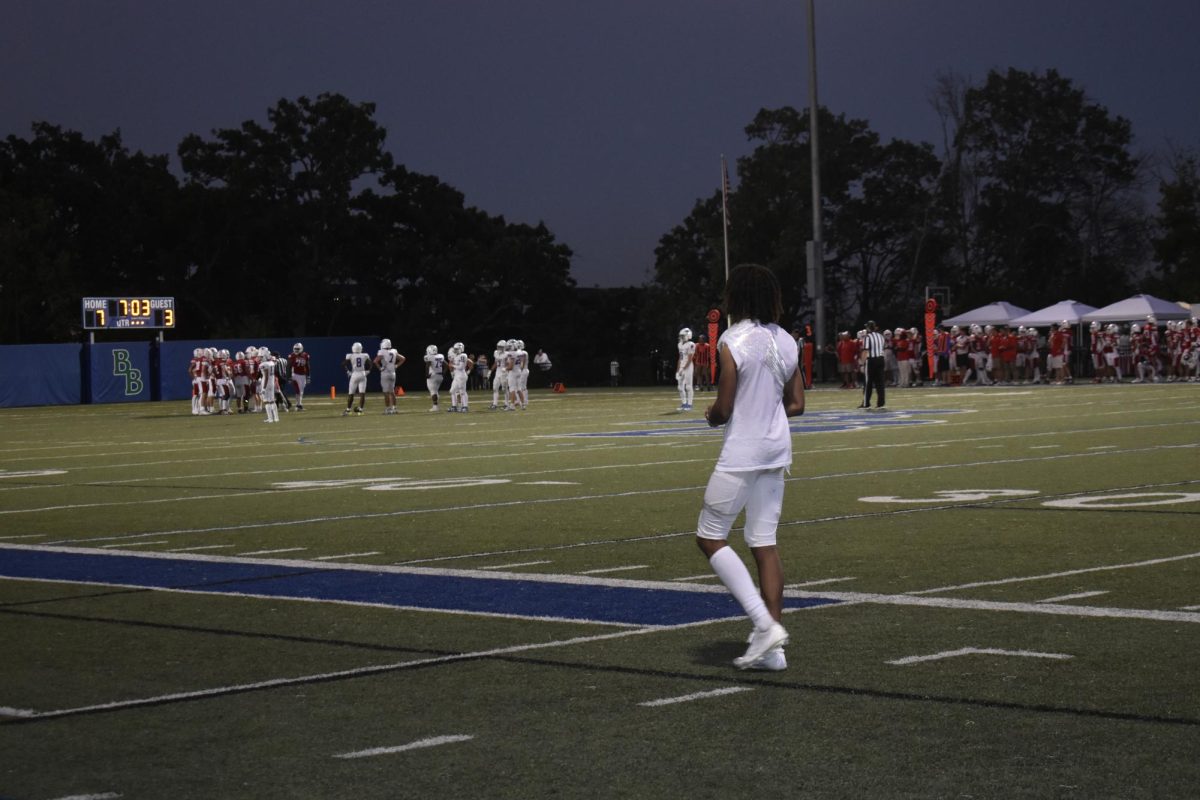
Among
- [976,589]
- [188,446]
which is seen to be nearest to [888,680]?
[976,589]

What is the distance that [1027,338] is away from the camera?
52.9 m

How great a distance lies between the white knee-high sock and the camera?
7.01 meters

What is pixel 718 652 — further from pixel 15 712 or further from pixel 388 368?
pixel 388 368

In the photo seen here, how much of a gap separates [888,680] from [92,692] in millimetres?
3184

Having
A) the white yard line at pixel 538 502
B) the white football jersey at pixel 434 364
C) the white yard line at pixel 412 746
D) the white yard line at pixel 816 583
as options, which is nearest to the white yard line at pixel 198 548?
the white yard line at pixel 538 502

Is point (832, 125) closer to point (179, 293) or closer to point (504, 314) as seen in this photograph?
point (504, 314)

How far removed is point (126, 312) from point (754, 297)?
54.1 metres

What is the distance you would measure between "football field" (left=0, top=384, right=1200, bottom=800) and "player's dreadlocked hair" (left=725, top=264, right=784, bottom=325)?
1.46 m

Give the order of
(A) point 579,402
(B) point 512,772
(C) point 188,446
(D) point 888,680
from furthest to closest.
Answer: (A) point 579,402, (C) point 188,446, (D) point 888,680, (B) point 512,772

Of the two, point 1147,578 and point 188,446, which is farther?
point 188,446

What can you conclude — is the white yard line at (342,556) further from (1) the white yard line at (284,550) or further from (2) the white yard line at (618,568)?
(2) the white yard line at (618,568)

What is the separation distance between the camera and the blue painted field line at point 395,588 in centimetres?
878

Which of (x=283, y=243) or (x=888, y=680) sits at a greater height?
(x=283, y=243)

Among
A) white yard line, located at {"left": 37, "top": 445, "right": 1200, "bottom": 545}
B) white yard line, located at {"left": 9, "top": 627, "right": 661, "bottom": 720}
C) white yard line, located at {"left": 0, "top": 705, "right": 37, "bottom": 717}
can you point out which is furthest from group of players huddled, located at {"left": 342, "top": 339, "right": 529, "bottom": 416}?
white yard line, located at {"left": 0, "top": 705, "right": 37, "bottom": 717}
